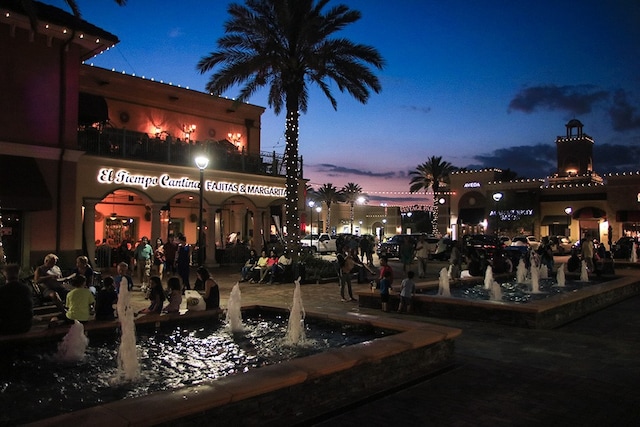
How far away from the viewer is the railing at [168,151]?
73.0 ft

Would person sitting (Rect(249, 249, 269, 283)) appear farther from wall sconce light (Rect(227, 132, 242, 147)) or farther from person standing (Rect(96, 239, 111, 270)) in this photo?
wall sconce light (Rect(227, 132, 242, 147))

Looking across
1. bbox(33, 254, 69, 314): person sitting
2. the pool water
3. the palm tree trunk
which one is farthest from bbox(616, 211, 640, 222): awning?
bbox(33, 254, 69, 314): person sitting

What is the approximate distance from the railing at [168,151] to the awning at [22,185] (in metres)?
2.37

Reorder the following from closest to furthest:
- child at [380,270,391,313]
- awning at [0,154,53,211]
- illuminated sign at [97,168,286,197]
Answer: child at [380,270,391,313], awning at [0,154,53,211], illuminated sign at [97,168,286,197]

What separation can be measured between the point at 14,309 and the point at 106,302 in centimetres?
174

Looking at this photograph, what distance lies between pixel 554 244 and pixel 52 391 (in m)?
41.2

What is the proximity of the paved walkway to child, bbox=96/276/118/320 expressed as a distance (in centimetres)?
551

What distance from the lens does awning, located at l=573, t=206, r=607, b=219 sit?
49.4m

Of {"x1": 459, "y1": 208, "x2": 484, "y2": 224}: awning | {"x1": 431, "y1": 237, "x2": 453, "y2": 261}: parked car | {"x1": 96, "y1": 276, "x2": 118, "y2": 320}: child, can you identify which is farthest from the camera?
{"x1": 459, "y1": 208, "x2": 484, "y2": 224}: awning

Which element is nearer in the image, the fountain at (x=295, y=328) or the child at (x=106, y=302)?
the fountain at (x=295, y=328)

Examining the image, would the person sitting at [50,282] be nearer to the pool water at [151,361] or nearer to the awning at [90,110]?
the pool water at [151,361]

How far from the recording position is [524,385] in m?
6.94

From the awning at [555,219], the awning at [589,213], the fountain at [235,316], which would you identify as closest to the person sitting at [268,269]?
the fountain at [235,316]

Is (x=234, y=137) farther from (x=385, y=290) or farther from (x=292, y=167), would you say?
(x=385, y=290)
